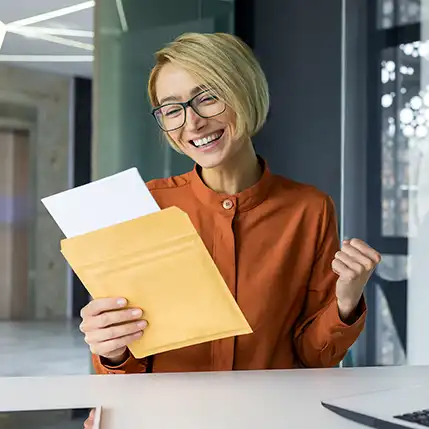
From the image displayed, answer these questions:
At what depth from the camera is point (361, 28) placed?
3.02 metres

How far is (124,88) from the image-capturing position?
3.06 metres

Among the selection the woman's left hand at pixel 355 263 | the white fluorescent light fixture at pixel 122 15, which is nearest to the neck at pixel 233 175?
the woman's left hand at pixel 355 263

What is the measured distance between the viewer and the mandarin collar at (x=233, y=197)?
1.12 m

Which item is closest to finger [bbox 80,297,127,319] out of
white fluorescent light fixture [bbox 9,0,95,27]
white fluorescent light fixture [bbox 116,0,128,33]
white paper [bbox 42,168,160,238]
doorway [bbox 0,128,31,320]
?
white paper [bbox 42,168,160,238]

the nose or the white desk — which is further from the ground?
the nose

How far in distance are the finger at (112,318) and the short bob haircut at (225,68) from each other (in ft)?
1.25

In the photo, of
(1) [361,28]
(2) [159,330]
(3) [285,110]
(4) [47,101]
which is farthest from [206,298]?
(4) [47,101]

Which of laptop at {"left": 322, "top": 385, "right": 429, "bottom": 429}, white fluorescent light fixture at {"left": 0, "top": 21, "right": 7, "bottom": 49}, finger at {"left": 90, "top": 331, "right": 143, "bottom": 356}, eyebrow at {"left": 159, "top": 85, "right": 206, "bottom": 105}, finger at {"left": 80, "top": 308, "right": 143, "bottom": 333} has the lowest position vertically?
laptop at {"left": 322, "top": 385, "right": 429, "bottom": 429}

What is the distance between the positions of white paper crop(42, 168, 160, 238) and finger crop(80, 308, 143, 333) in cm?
12

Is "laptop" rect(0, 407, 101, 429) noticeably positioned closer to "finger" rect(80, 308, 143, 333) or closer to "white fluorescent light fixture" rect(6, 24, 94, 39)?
"finger" rect(80, 308, 143, 333)

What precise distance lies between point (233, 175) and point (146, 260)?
1.26 feet

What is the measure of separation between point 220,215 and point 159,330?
1.00 feet

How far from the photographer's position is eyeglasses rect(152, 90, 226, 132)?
1072 mm

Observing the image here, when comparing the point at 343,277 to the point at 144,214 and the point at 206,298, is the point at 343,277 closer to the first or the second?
the point at 206,298
